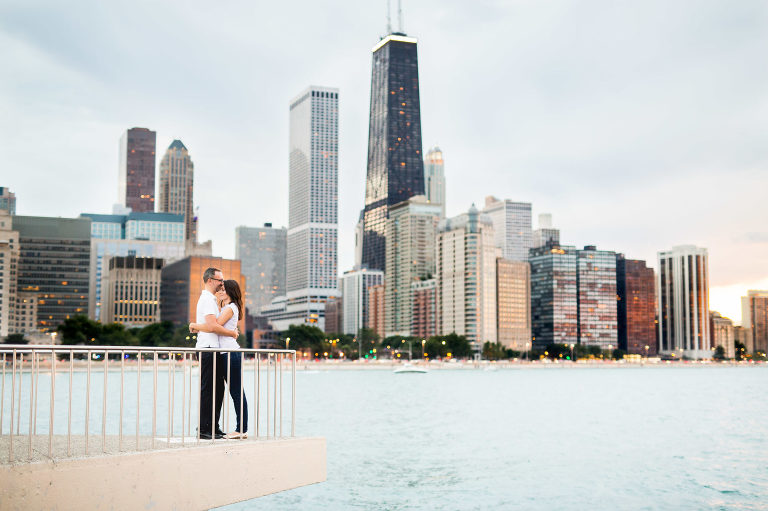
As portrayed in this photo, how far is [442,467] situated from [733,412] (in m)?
42.8

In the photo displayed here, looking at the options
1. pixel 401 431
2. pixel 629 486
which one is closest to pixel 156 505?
pixel 629 486

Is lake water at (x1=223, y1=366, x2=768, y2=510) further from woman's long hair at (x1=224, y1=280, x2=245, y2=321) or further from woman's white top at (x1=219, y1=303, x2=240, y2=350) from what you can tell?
woman's long hair at (x1=224, y1=280, x2=245, y2=321)

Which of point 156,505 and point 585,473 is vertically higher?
point 156,505

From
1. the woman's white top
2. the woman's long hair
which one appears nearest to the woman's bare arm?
the woman's white top

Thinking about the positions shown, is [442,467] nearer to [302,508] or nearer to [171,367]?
[302,508]

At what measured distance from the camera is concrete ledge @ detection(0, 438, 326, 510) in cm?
916

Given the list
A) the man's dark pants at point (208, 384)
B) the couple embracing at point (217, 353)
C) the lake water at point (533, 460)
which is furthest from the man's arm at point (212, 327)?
the lake water at point (533, 460)

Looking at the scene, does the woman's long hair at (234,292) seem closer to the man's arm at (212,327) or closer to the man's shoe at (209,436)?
the man's arm at (212,327)

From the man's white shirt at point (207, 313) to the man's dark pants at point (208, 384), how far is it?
18cm

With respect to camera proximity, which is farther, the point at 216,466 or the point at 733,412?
the point at 733,412

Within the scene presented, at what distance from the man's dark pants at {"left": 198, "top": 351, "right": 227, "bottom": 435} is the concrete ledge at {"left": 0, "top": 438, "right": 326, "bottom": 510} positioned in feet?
3.26

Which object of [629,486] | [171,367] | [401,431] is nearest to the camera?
[171,367]

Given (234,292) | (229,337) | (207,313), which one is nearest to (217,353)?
(229,337)

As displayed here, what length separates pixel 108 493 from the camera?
31.7ft
